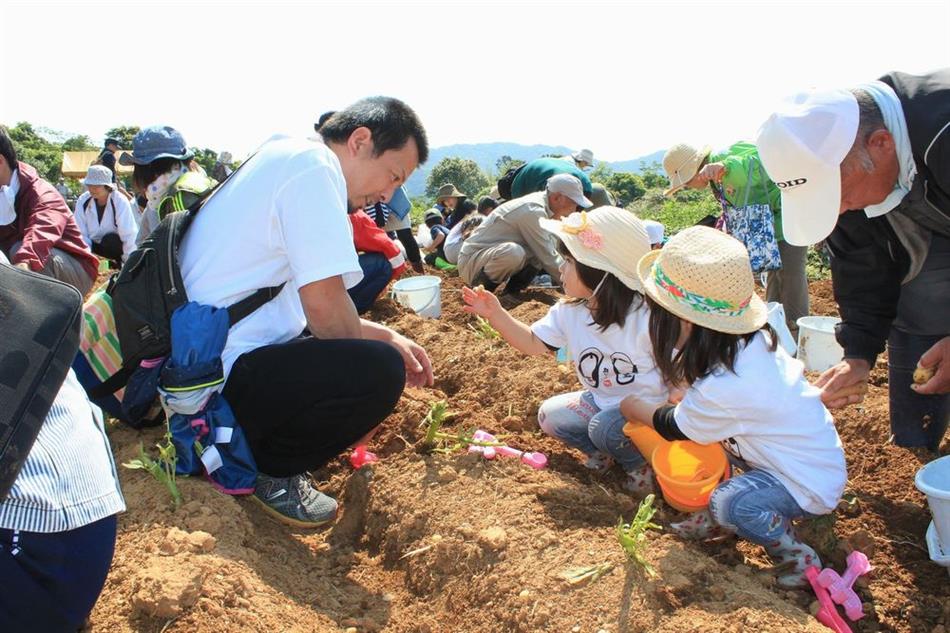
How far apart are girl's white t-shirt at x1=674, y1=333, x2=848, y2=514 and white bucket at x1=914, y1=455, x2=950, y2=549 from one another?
231 millimetres

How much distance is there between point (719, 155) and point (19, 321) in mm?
4846

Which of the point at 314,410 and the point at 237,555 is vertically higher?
the point at 314,410

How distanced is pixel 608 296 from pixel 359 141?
111cm

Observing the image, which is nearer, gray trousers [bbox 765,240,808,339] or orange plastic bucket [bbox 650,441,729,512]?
orange plastic bucket [bbox 650,441,729,512]

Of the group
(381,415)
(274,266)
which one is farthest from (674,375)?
(274,266)

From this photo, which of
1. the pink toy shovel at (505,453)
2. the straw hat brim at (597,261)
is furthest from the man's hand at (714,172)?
the pink toy shovel at (505,453)

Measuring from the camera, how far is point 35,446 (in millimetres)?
1313

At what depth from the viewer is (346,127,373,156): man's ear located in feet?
8.45

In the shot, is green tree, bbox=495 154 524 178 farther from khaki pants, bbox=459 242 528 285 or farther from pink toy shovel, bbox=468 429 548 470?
pink toy shovel, bbox=468 429 548 470

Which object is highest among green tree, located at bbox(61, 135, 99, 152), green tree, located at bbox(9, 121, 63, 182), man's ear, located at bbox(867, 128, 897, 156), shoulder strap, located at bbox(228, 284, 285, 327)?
man's ear, located at bbox(867, 128, 897, 156)

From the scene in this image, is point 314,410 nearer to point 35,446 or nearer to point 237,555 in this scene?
point 237,555

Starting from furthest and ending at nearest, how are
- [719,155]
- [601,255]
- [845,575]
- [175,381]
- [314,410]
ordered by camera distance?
[719,155] → [601,255] → [314,410] → [175,381] → [845,575]

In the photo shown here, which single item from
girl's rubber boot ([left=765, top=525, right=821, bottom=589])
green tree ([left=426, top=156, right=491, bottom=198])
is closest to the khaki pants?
girl's rubber boot ([left=765, top=525, right=821, bottom=589])

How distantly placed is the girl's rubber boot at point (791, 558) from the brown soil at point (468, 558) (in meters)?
0.05
